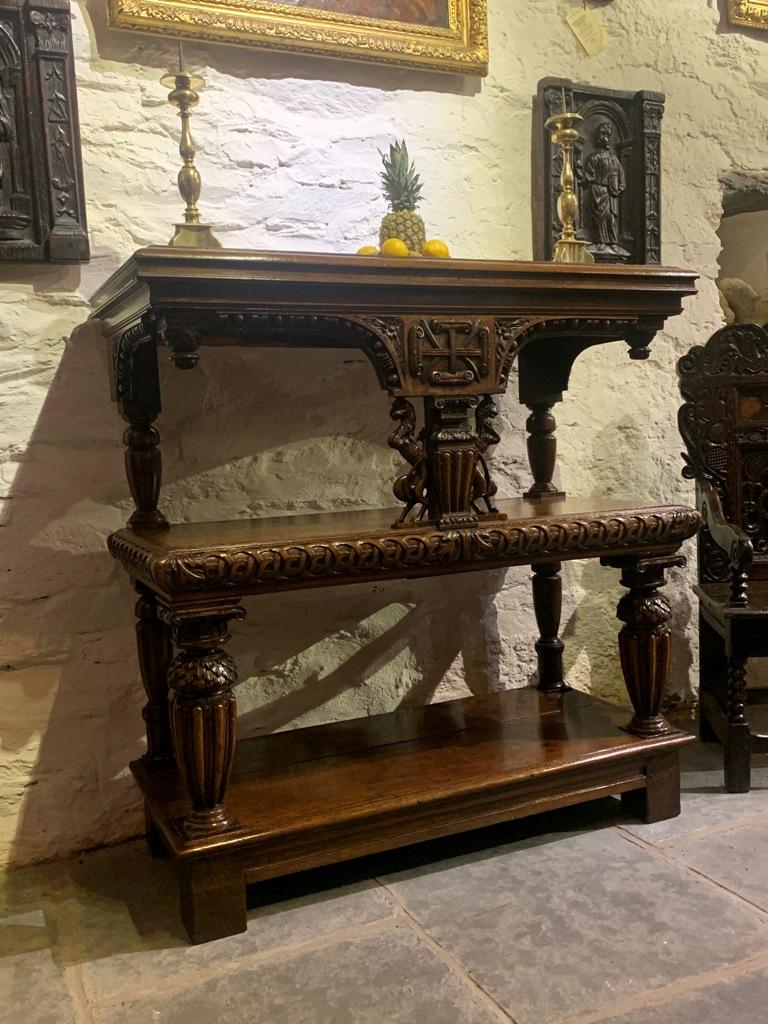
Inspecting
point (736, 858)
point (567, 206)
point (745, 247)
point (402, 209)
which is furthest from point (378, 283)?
point (745, 247)

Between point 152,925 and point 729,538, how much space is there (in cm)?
175

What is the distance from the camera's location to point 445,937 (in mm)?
1796

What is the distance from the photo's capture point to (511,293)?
1.98 metres

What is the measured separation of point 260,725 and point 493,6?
2200 millimetres

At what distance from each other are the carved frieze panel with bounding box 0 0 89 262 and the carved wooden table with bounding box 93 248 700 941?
0.74 ft

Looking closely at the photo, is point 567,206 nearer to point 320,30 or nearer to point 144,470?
point 320,30

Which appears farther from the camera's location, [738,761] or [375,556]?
[738,761]

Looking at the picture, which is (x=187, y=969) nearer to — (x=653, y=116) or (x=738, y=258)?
(x=653, y=116)

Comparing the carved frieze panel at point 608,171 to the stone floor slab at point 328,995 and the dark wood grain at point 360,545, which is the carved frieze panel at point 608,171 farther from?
the stone floor slab at point 328,995

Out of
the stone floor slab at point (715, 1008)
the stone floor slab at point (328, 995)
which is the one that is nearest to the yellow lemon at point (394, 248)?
the stone floor slab at point (328, 995)

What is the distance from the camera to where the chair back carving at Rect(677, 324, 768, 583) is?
9.16 feet

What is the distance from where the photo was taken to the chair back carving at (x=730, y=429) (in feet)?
9.16

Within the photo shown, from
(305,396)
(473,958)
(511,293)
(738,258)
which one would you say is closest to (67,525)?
(305,396)

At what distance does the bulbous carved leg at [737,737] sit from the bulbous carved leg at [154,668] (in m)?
1.46
